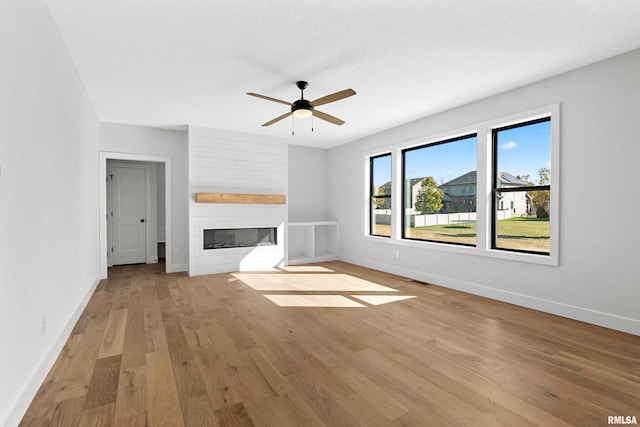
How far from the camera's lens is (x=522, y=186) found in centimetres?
380

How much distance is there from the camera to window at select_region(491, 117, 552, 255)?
362 centimetres

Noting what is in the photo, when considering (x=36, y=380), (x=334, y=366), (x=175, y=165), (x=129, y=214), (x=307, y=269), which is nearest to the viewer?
(x=36, y=380)

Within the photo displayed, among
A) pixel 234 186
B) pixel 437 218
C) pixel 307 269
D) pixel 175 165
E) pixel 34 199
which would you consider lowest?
pixel 307 269

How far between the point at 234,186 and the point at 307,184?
1.92 m

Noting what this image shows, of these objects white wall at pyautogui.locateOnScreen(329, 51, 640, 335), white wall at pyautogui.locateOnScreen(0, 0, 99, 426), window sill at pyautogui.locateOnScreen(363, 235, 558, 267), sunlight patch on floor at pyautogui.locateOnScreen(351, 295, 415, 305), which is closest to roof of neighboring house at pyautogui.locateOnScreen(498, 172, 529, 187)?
white wall at pyautogui.locateOnScreen(329, 51, 640, 335)

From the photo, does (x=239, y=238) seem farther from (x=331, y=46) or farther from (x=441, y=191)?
(x=331, y=46)

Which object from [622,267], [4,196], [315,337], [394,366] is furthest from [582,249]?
[4,196]

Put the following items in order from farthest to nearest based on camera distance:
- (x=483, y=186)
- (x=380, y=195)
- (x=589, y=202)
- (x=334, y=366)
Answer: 1. (x=380, y=195)
2. (x=483, y=186)
3. (x=589, y=202)
4. (x=334, y=366)

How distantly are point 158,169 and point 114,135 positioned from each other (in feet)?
5.78

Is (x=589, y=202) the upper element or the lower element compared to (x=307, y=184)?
lower

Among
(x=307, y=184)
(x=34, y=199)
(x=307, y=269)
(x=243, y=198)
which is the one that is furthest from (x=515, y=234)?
(x=34, y=199)

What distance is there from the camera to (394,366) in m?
2.25

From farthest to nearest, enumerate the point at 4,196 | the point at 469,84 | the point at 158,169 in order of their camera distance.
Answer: the point at 158,169 < the point at 469,84 < the point at 4,196

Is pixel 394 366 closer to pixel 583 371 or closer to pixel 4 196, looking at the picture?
pixel 583 371
